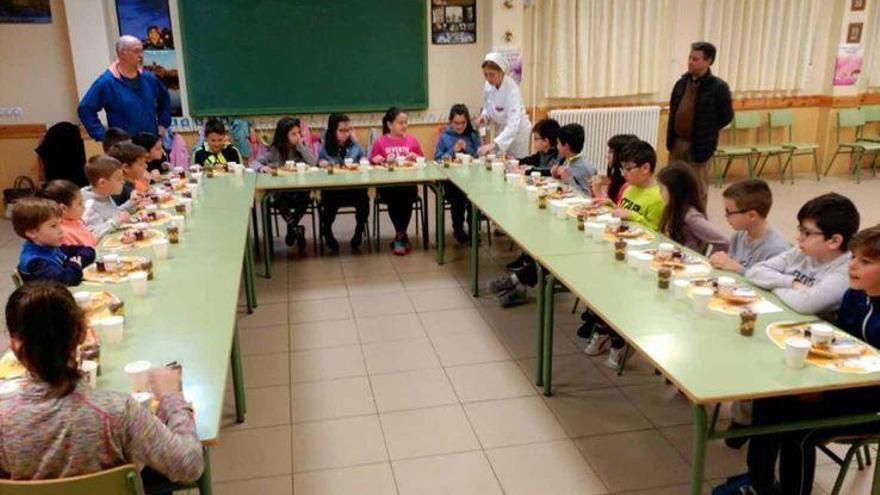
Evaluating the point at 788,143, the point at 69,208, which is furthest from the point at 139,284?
the point at 788,143

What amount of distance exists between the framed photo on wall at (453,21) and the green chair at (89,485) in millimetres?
6671

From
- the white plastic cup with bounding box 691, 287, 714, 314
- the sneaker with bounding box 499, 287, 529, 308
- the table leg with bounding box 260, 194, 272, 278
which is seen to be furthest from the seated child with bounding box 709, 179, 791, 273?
the table leg with bounding box 260, 194, 272, 278

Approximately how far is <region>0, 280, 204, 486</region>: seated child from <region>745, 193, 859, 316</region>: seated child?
2240 mm

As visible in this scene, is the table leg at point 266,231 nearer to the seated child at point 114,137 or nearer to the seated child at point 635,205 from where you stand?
the seated child at point 114,137

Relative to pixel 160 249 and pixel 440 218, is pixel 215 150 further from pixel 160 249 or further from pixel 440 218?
pixel 160 249

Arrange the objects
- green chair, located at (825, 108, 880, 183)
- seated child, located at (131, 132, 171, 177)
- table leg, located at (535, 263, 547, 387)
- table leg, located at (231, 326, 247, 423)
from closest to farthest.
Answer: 1. table leg, located at (231, 326, 247, 423)
2. table leg, located at (535, 263, 547, 387)
3. seated child, located at (131, 132, 171, 177)
4. green chair, located at (825, 108, 880, 183)

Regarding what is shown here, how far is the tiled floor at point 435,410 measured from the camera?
2.82 metres

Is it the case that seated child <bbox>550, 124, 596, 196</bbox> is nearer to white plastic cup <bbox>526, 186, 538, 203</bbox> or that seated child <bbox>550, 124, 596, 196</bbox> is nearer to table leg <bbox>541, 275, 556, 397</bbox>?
white plastic cup <bbox>526, 186, 538, 203</bbox>

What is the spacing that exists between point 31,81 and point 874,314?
7490 millimetres

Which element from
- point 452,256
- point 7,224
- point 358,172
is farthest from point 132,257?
point 7,224

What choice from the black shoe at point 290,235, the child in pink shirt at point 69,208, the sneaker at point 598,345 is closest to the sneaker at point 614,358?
the sneaker at point 598,345

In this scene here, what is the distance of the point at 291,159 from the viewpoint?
598cm

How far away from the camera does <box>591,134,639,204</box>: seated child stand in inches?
176

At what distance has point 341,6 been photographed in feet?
23.7
